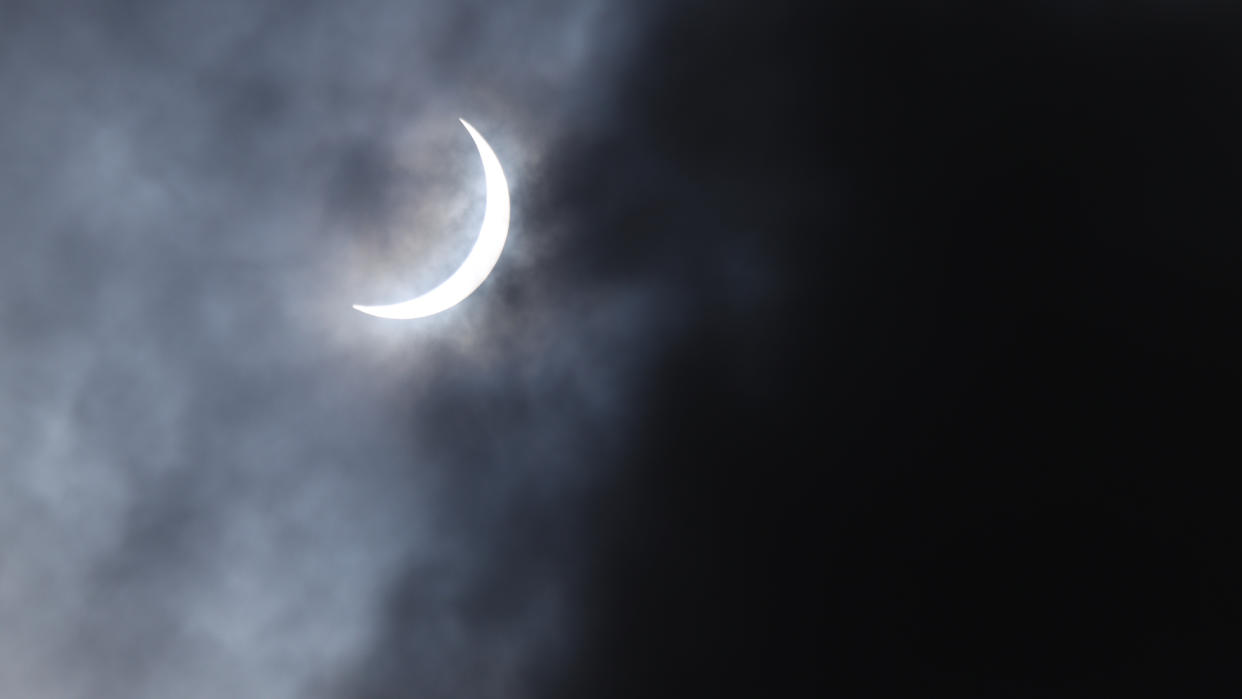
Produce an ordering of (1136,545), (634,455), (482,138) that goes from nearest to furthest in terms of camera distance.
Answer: (482,138) → (1136,545) → (634,455)

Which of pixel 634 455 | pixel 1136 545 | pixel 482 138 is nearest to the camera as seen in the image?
pixel 482 138

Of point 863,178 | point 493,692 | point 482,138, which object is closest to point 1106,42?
point 863,178

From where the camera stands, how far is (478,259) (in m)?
26.6

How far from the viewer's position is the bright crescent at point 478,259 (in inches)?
1040

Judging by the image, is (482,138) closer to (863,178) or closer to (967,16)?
(863,178)

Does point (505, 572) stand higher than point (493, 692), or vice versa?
point (505, 572)

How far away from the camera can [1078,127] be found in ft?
96.4

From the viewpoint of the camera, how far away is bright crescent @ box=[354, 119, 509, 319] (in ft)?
86.7

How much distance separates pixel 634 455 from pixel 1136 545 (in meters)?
17.8

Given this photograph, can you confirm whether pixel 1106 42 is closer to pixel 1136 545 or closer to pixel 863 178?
Answer: pixel 863 178

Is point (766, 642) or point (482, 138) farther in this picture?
point (766, 642)

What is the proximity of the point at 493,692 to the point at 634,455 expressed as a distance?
9.76 meters

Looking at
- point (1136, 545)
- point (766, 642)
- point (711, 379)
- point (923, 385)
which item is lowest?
point (1136, 545)

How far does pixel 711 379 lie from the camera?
3080cm
